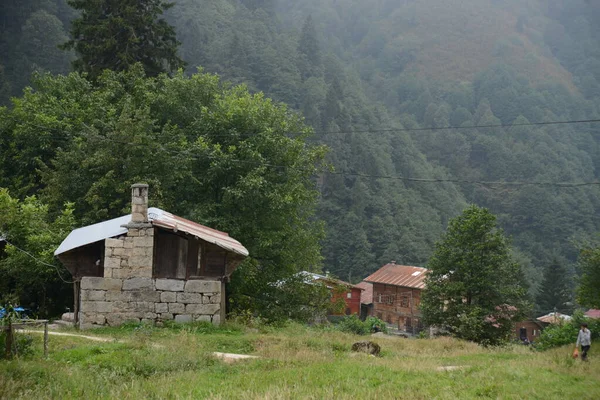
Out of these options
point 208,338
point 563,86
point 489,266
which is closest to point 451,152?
point 563,86

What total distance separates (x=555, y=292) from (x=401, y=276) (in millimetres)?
18345

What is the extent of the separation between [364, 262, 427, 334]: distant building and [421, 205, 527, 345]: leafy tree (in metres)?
25.3

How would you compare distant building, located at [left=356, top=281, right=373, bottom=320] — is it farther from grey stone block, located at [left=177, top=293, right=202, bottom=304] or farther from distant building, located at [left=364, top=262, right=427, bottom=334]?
grey stone block, located at [left=177, top=293, right=202, bottom=304]

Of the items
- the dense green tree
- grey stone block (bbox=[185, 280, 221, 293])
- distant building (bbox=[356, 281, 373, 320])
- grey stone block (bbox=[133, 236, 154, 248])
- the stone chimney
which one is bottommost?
distant building (bbox=[356, 281, 373, 320])

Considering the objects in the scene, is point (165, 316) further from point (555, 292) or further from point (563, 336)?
point (555, 292)

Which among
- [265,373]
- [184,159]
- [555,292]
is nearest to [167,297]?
[265,373]

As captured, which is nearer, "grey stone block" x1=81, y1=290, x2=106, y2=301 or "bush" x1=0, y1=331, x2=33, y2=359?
"bush" x1=0, y1=331, x2=33, y2=359

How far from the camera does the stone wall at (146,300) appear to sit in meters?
16.7

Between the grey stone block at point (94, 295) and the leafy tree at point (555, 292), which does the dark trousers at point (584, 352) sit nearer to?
the grey stone block at point (94, 295)

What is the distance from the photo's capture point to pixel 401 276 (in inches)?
2378

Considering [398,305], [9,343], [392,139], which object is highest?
[392,139]

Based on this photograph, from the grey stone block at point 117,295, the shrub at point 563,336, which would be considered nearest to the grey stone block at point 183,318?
the grey stone block at point 117,295

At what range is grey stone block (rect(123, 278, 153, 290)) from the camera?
16906 mm

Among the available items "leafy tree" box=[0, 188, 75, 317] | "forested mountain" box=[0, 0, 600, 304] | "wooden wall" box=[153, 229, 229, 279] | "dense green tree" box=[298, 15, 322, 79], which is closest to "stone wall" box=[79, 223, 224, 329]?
"wooden wall" box=[153, 229, 229, 279]
